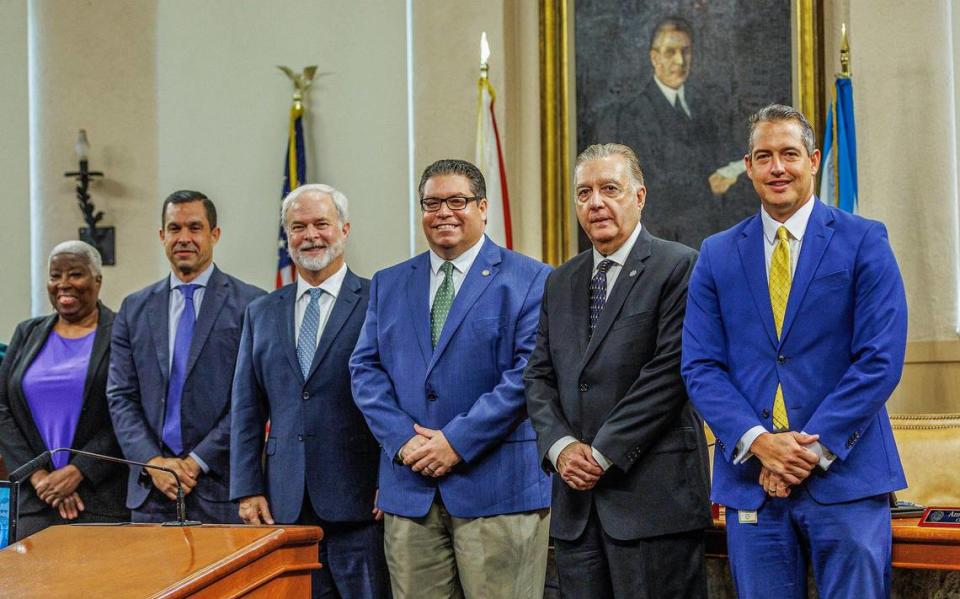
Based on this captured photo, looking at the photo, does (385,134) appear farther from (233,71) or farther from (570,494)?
(570,494)

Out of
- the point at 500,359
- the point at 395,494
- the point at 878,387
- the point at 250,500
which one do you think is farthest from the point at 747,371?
the point at 250,500

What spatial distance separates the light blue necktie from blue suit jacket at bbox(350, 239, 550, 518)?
22 cm

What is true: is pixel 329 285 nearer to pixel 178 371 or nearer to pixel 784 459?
pixel 178 371

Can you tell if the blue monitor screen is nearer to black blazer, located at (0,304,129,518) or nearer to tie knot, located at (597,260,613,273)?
black blazer, located at (0,304,129,518)

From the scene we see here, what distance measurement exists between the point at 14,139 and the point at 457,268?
3.98 m

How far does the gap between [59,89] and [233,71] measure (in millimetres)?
964

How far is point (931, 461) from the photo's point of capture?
4109 mm

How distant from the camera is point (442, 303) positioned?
11.4 feet

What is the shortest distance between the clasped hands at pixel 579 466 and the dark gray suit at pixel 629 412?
4cm

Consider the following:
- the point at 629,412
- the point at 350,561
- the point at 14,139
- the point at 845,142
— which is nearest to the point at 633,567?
the point at 629,412

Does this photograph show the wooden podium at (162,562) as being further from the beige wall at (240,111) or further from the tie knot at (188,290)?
the beige wall at (240,111)

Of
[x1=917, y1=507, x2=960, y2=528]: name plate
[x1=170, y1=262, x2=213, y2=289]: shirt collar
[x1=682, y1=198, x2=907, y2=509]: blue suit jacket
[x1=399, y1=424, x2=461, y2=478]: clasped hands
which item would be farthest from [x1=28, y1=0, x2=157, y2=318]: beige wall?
[x1=917, y1=507, x2=960, y2=528]: name plate

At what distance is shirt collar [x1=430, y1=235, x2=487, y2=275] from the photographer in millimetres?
3500

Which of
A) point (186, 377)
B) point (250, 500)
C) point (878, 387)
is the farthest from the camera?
point (186, 377)
